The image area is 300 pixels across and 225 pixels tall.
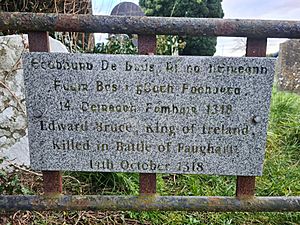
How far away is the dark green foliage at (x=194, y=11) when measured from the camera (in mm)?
6809

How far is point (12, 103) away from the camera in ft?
7.87

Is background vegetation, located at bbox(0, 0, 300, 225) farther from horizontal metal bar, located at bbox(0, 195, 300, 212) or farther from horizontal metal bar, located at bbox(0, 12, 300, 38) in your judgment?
horizontal metal bar, located at bbox(0, 12, 300, 38)

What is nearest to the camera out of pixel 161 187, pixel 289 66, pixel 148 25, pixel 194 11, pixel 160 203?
pixel 148 25

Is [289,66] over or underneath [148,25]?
underneath

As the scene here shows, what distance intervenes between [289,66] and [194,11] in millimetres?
2240

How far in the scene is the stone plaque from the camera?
4.75 feet

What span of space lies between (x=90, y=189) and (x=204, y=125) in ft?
3.70

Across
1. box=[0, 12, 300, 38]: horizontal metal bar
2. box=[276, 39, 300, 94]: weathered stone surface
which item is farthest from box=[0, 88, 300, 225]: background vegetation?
box=[276, 39, 300, 94]: weathered stone surface

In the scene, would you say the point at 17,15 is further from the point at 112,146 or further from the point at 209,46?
the point at 209,46

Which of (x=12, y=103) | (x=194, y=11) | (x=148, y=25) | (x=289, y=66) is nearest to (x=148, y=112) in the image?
(x=148, y=25)

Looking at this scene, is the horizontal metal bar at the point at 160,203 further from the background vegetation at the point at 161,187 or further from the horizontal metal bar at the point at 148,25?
the horizontal metal bar at the point at 148,25

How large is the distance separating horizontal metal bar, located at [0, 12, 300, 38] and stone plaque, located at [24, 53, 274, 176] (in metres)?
0.12

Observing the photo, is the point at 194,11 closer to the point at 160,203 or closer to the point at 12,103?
the point at 12,103

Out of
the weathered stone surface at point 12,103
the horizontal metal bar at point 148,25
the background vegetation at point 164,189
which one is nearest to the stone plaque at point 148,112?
the horizontal metal bar at point 148,25
